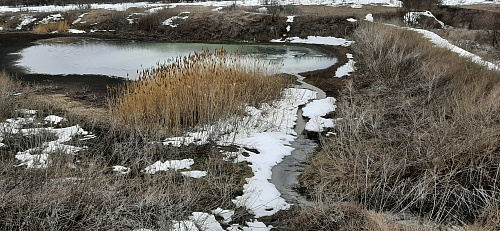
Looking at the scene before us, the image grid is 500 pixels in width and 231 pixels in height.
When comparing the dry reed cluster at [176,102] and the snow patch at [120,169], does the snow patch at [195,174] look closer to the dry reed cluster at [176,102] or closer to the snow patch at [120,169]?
the snow patch at [120,169]

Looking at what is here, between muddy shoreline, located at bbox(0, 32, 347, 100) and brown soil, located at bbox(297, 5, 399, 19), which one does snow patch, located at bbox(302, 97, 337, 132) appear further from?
brown soil, located at bbox(297, 5, 399, 19)

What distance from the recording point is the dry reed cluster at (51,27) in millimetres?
26023

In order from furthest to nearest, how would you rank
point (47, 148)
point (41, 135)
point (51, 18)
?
1. point (51, 18)
2. point (41, 135)
3. point (47, 148)

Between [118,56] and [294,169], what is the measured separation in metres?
12.5

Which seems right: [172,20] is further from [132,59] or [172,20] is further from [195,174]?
[195,174]

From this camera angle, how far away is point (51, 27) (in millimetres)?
26328

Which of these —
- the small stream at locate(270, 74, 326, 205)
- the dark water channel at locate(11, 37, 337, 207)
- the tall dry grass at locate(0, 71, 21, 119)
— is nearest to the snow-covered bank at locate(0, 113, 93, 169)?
the tall dry grass at locate(0, 71, 21, 119)

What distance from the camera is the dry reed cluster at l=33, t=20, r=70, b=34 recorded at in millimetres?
26023

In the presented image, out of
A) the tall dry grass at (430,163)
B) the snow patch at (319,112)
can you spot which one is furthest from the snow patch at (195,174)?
the snow patch at (319,112)

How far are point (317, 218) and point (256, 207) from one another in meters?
0.82

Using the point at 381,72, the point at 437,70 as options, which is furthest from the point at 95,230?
the point at 381,72

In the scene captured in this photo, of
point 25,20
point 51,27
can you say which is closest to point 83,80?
point 51,27

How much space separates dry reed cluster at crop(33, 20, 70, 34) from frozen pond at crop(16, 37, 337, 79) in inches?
192

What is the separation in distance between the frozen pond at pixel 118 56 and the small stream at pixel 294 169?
13.9 feet
